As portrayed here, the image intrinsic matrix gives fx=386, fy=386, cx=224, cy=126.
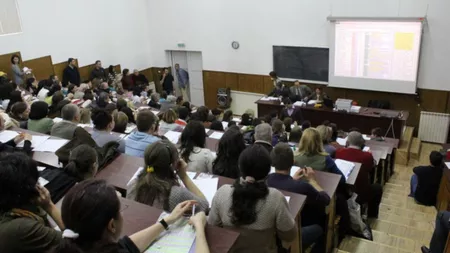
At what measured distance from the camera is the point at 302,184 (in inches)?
114

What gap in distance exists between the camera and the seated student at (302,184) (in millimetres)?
2863

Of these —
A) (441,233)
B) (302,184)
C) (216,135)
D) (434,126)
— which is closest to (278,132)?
(216,135)

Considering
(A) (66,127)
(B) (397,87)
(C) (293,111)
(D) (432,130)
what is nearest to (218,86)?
(C) (293,111)

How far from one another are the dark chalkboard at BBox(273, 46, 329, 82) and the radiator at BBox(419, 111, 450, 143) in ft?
7.66

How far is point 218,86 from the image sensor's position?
11.1 m

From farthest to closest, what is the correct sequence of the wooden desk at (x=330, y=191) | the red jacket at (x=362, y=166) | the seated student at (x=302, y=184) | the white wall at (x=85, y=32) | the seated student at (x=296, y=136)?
the white wall at (x=85, y=32) → the seated student at (x=296, y=136) → the red jacket at (x=362, y=166) → the wooden desk at (x=330, y=191) → the seated student at (x=302, y=184)

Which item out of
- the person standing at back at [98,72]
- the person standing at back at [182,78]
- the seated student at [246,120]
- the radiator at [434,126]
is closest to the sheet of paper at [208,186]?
the seated student at [246,120]

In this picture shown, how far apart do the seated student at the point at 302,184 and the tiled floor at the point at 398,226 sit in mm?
981

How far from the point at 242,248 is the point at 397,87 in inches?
286

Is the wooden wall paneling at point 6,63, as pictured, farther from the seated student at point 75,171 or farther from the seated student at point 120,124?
the seated student at point 75,171

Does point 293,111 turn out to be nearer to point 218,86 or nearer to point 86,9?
point 218,86

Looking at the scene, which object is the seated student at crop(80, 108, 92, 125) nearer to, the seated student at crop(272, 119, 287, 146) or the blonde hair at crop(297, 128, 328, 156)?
the seated student at crop(272, 119, 287, 146)

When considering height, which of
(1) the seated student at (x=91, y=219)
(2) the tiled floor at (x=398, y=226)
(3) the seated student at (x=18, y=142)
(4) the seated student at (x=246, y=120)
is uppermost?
(1) the seated student at (x=91, y=219)

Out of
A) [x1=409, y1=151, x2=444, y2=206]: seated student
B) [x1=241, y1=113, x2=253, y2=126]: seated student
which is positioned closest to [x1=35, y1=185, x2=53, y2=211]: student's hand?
[x1=241, y1=113, x2=253, y2=126]: seated student
